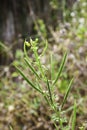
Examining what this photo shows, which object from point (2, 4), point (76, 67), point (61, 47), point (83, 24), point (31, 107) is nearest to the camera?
point (31, 107)

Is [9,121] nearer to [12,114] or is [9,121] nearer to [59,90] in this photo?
[12,114]

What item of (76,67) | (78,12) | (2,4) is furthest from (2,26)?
(76,67)

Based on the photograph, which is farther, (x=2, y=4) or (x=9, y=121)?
(x=2, y=4)

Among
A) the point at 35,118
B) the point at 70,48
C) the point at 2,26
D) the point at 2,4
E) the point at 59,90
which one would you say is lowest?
the point at 35,118

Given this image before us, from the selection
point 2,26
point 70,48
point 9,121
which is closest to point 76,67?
point 70,48

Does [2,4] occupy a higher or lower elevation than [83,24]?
higher

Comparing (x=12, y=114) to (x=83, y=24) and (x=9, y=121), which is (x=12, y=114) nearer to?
(x=9, y=121)

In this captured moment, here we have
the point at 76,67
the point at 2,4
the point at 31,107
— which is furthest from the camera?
the point at 2,4

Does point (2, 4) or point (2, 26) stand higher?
point (2, 4)

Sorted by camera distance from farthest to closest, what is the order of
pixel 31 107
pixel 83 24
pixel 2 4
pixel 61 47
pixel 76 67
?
pixel 2 4
pixel 83 24
pixel 61 47
pixel 76 67
pixel 31 107
